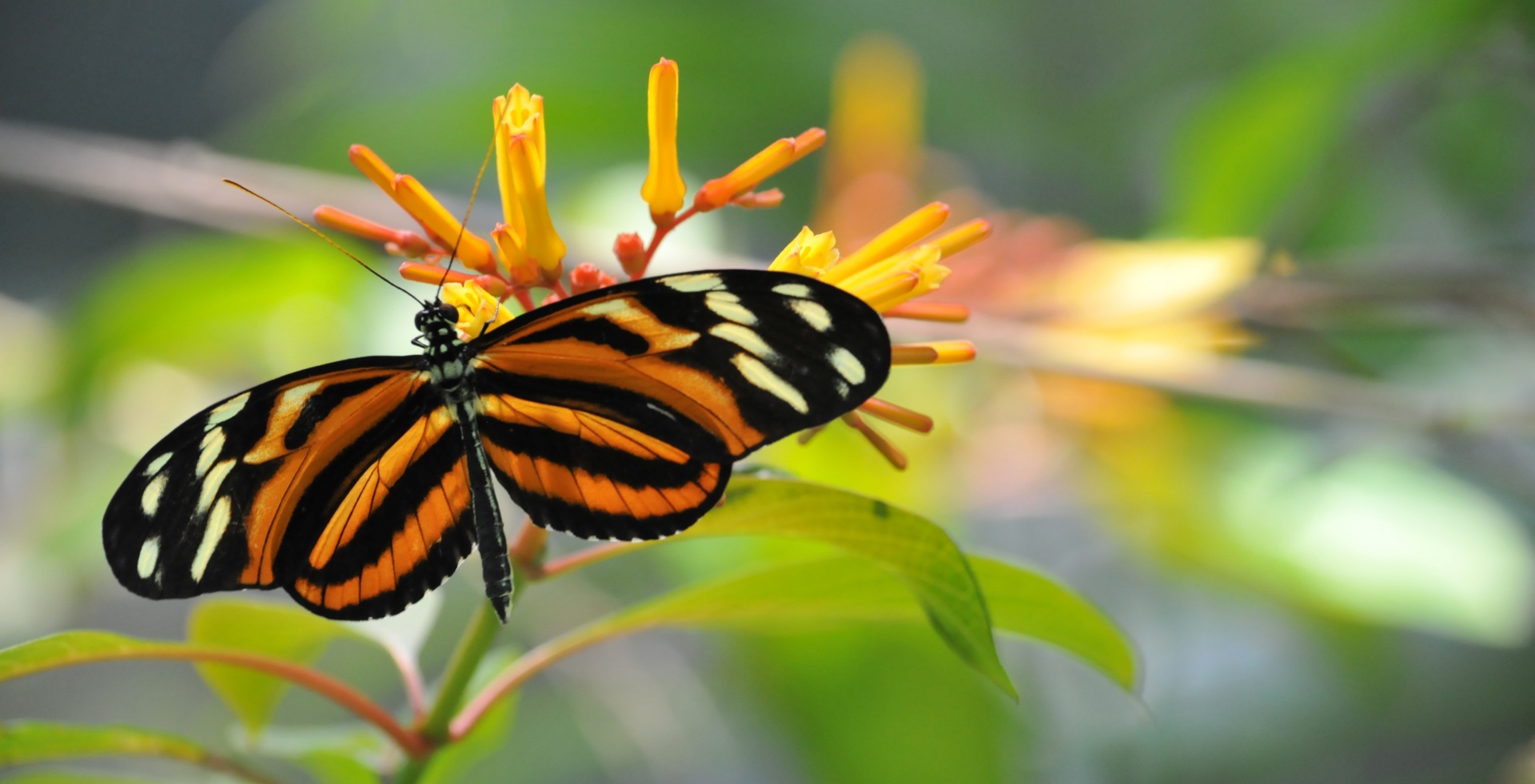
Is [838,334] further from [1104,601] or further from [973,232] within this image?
[1104,601]

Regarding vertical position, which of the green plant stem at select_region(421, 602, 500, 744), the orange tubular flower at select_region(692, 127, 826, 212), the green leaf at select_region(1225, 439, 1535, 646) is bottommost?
the green leaf at select_region(1225, 439, 1535, 646)

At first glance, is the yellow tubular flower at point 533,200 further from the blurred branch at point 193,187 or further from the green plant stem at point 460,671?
the blurred branch at point 193,187

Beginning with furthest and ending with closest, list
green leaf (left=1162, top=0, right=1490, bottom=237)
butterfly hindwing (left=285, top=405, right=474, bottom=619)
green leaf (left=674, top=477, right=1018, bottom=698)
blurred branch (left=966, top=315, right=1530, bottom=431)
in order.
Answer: green leaf (left=1162, top=0, right=1490, bottom=237) < blurred branch (left=966, top=315, right=1530, bottom=431) < butterfly hindwing (left=285, top=405, right=474, bottom=619) < green leaf (left=674, top=477, right=1018, bottom=698)

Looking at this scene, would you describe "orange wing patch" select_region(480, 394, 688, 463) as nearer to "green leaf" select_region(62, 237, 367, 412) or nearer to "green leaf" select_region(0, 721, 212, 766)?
"green leaf" select_region(0, 721, 212, 766)

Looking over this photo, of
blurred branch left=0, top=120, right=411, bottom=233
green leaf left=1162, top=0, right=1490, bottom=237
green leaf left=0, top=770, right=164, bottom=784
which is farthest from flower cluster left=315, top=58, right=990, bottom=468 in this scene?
green leaf left=1162, top=0, right=1490, bottom=237

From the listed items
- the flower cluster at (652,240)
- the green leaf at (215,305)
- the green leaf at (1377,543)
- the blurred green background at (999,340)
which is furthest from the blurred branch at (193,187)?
the green leaf at (1377,543)

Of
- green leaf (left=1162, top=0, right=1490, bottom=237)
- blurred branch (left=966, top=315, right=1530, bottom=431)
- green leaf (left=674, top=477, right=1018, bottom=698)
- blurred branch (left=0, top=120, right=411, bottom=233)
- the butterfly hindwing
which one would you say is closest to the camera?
green leaf (left=674, top=477, right=1018, bottom=698)
